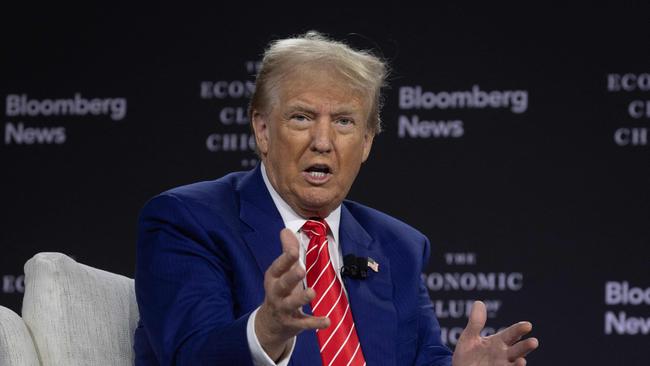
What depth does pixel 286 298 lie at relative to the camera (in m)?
2.03

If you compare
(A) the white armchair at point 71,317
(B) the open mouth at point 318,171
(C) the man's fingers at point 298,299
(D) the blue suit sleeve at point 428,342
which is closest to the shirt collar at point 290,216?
(B) the open mouth at point 318,171

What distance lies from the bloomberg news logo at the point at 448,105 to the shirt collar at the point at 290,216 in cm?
197

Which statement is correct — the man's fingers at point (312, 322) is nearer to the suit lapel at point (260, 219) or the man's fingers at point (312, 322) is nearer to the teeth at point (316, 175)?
the suit lapel at point (260, 219)

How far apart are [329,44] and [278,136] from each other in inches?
10.4

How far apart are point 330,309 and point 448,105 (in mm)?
2292

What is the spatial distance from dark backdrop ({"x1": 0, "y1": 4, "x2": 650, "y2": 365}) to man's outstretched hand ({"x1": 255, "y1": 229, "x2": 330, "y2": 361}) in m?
2.69

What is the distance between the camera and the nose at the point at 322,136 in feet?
9.14

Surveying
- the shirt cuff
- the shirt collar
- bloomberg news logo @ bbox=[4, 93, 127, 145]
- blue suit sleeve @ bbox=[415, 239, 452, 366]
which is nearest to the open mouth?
the shirt collar

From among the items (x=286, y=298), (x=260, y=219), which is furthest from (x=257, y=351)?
(x=260, y=219)

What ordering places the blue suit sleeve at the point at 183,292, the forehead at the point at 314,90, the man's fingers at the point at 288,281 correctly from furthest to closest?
the forehead at the point at 314,90
the blue suit sleeve at the point at 183,292
the man's fingers at the point at 288,281

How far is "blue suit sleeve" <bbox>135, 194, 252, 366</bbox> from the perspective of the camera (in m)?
2.30

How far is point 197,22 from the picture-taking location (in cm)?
505

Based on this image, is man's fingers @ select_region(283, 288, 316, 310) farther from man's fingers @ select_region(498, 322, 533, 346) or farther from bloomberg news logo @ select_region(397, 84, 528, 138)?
bloomberg news logo @ select_region(397, 84, 528, 138)

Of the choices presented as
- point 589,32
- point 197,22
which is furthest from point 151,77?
point 589,32
